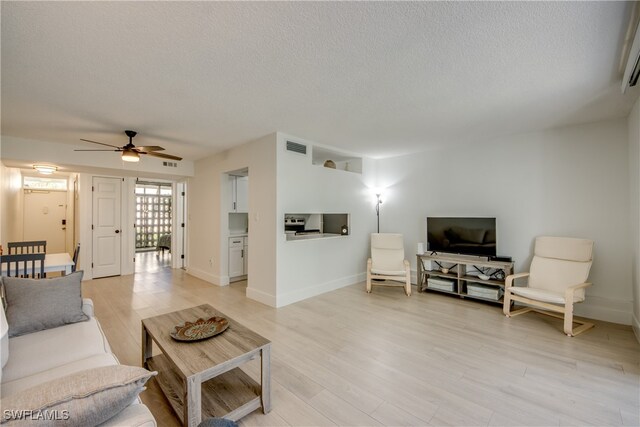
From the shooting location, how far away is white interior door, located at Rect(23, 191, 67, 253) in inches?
241

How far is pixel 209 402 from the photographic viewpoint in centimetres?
182

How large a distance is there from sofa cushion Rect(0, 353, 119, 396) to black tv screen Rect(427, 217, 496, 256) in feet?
14.5

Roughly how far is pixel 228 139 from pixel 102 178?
346 cm

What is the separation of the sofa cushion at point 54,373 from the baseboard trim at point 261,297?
2271 millimetres

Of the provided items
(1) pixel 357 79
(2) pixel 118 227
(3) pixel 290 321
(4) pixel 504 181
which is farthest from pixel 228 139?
(4) pixel 504 181

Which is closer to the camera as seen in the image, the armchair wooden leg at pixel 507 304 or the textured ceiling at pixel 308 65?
the textured ceiling at pixel 308 65

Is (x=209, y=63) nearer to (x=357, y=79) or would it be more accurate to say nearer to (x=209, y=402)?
(x=357, y=79)

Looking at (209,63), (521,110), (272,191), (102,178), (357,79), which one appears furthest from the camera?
(102,178)

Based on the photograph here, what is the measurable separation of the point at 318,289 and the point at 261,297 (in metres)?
0.92

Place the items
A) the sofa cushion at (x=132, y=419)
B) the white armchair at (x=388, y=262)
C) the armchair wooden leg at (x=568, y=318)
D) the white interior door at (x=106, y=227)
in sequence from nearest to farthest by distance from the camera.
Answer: the sofa cushion at (x=132, y=419) → the armchair wooden leg at (x=568, y=318) → the white armchair at (x=388, y=262) → the white interior door at (x=106, y=227)

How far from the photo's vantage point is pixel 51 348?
1726 mm

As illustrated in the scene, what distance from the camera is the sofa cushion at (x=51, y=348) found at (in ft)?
5.00

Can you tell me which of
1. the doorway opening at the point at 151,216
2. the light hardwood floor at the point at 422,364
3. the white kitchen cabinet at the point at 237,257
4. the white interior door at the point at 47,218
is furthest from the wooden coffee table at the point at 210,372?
the doorway opening at the point at 151,216

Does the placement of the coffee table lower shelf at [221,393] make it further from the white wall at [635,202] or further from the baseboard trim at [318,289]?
the white wall at [635,202]
